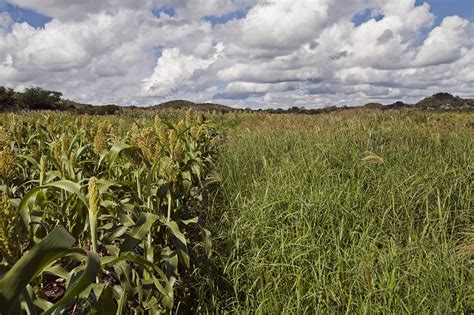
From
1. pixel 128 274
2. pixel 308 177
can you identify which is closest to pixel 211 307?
pixel 128 274

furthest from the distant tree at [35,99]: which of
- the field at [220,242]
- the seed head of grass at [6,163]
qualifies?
the seed head of grass at [6,163]

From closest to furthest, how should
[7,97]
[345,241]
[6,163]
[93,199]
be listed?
1. [93,199]
2. [6,163]
3. [345,241]
4. [7,97]

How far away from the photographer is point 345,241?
269 cm

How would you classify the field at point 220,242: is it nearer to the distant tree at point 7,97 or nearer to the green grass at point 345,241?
the green grass at point 345,241

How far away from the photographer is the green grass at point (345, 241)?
200cm

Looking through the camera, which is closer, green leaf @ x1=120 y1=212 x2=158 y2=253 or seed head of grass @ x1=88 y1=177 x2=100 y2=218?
seed head of grass @ x1=88 y1=177 x2=100 y2=218

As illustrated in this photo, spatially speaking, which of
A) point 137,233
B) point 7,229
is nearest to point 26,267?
point 7,229

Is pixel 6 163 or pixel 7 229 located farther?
pixel 6 163

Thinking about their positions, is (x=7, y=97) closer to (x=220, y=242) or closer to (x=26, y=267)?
(x=220, y=242)

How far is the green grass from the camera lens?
78.5 inches

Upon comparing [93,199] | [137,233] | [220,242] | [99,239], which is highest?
[93,199]

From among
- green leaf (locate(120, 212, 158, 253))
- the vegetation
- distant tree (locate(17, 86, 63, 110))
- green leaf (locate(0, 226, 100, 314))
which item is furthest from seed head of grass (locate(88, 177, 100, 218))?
distant tree (locate(17, 86, 63, 110))

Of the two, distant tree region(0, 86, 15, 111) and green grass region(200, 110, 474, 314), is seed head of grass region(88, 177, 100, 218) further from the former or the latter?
distant tree region(0, 86, 15, 111)

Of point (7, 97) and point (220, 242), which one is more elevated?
point (7, 97)
